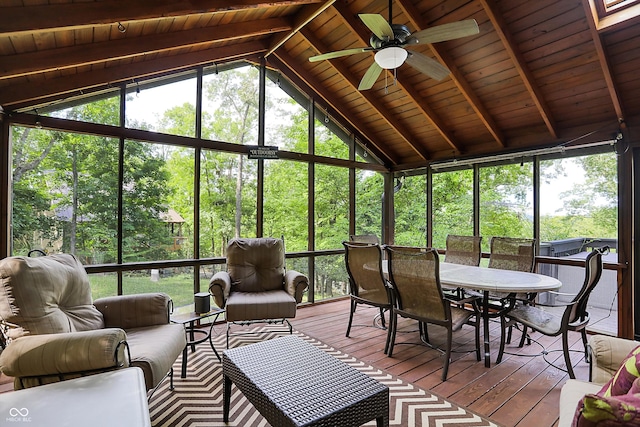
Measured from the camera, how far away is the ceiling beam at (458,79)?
10.6ft

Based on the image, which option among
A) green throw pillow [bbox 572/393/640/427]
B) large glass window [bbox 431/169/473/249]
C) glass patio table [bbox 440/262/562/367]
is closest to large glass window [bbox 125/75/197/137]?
glass patio table [bbox 440/262/562/367]

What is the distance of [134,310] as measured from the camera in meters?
2.43

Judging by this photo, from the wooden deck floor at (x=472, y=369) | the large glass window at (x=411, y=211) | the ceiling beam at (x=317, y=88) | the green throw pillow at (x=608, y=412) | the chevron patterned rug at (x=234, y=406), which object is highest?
the ceiling beam at (x=317, y=88)

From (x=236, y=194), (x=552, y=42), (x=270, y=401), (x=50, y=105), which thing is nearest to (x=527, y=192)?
(x=552, y=42)

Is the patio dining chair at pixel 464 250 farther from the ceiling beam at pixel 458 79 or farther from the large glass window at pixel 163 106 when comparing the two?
the large glass window at pixel 163 106

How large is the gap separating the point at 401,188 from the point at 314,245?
2029 millimetres

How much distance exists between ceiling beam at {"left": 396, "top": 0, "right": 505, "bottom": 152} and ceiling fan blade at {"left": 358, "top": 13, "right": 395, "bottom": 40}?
1.05 m

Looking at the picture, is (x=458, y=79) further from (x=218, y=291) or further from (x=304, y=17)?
(x=218, y=291)

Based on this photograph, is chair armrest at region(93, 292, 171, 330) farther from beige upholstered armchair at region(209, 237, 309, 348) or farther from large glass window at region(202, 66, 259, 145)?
large glass window at region(202, 66, 259, 145)

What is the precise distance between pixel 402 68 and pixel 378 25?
75.7 inches

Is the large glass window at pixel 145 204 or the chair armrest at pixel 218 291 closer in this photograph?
the chair armrest at pixel 218 291

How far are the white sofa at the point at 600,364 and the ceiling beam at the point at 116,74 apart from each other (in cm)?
437

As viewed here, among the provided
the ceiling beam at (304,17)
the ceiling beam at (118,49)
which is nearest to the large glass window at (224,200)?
the ceiling beam at (118,49)

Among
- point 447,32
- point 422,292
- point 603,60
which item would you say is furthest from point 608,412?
point 603,60
